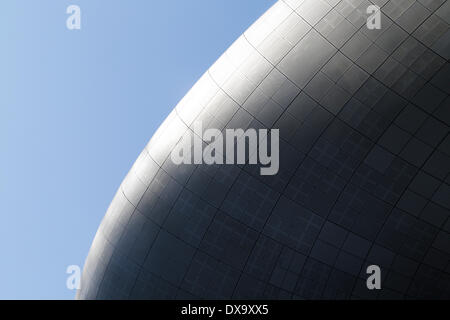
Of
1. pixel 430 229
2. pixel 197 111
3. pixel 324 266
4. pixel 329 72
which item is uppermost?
pixel 329 72

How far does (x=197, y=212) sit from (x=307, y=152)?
6525 mm

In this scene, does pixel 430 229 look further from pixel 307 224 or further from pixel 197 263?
pixel 197 263

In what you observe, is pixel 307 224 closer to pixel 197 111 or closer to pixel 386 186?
pixel 386 186

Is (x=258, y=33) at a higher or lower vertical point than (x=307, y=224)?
higher

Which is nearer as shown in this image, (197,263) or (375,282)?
(375,282)

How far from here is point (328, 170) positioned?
19188mm

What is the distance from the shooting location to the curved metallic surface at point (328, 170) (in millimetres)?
18375

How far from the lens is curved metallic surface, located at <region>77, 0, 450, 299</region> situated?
18375 mm

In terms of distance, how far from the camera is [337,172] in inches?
750

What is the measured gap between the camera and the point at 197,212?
843 inches
